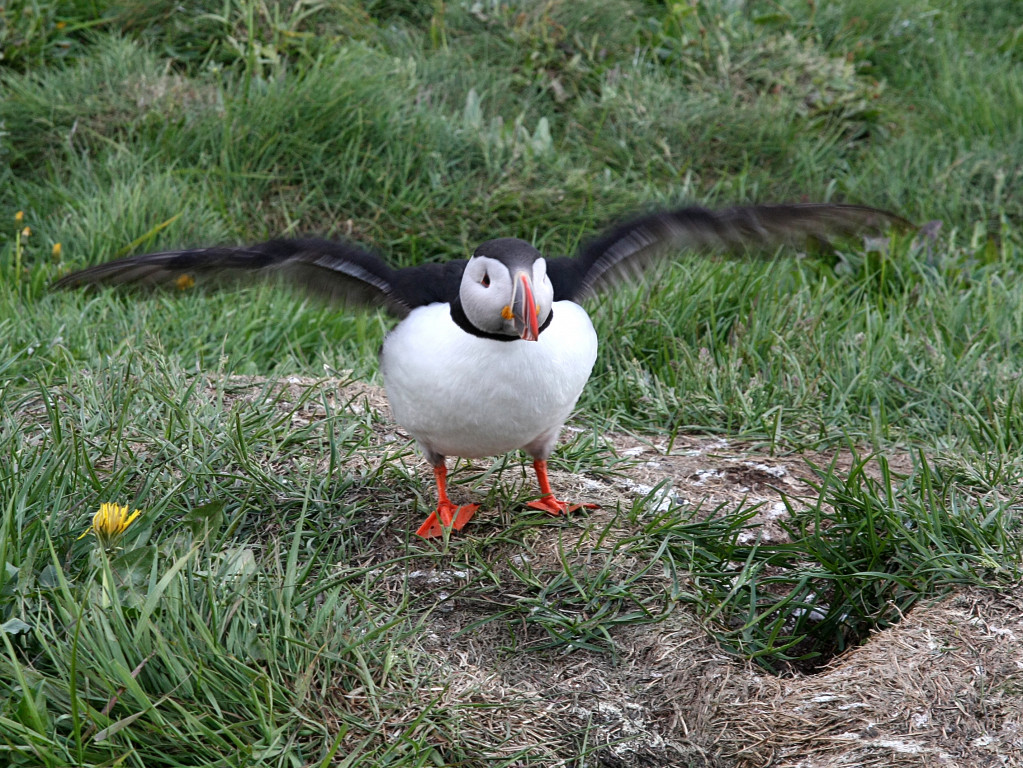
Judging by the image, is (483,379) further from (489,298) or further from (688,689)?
(688,689)

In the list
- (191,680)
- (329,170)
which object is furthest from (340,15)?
(191,680)

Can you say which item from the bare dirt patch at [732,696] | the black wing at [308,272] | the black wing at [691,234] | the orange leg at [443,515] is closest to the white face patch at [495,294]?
the black wing at [308,272]

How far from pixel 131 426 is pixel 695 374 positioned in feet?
6.73

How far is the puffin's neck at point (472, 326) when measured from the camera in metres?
2.63

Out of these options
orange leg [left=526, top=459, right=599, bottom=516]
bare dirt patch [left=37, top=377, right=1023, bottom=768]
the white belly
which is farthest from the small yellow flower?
orange leg [left=526, top=459, right=599, bottom=516]

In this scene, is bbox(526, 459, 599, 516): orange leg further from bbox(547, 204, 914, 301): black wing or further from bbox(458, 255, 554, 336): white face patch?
bbox(458, 255, 554, 336): white face patch

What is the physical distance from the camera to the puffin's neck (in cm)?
263

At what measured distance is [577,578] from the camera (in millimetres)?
2875

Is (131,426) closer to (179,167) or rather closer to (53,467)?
(53,467)

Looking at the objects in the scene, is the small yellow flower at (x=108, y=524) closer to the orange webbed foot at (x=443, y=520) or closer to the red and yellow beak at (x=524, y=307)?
the orange webbed foot at (x=443, y=520)

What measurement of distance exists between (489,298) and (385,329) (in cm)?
152

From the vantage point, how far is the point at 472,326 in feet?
8.68

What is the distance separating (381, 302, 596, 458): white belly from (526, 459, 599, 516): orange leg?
13.9 inches

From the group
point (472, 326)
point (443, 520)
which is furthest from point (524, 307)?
point (443, 520)
